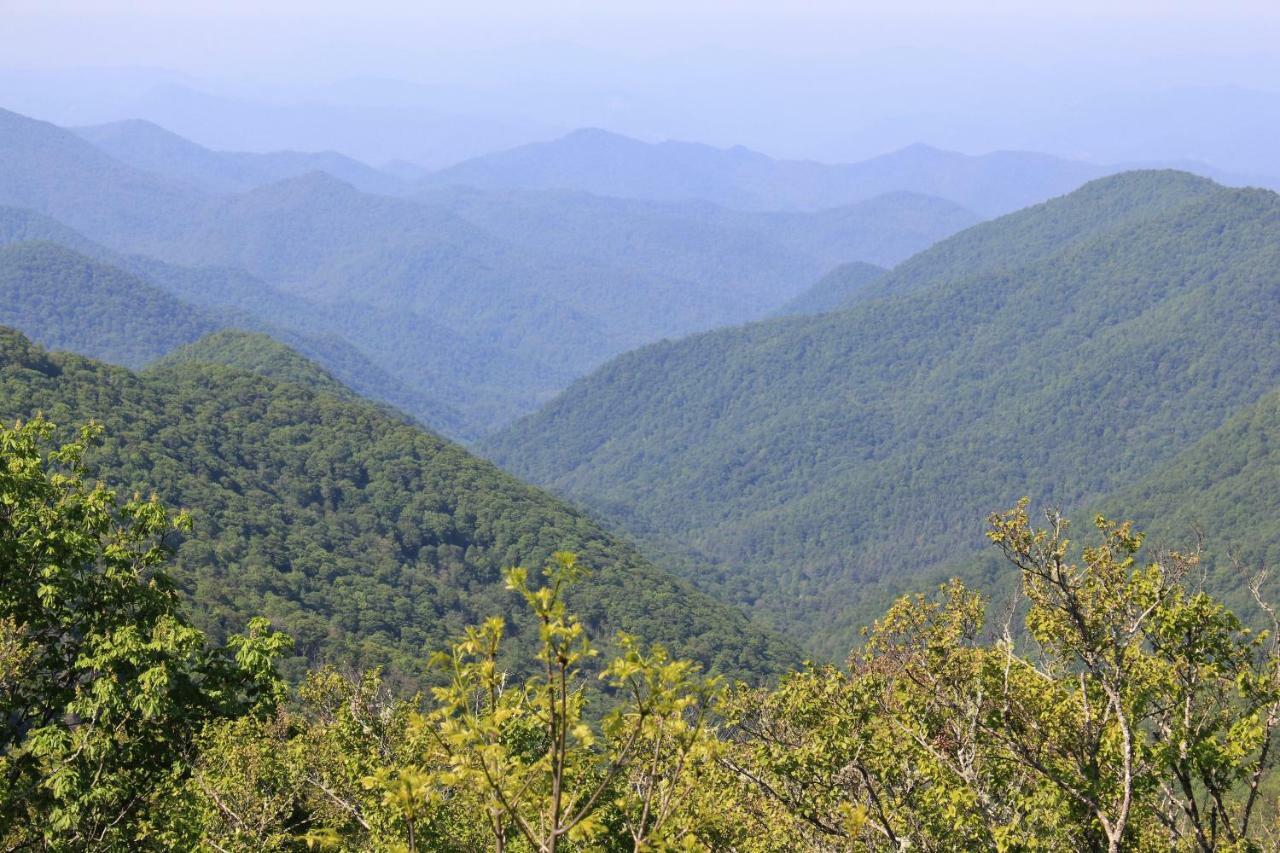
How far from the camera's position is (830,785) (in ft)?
61.4

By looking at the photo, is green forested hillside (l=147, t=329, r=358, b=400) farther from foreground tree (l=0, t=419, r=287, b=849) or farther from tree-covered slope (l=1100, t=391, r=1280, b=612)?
foreground tree (l=0, t=419, r=287, b=849)

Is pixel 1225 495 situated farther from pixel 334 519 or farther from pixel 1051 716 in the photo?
pixel 1051 716

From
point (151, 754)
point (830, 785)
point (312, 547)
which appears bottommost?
point (312, 547)

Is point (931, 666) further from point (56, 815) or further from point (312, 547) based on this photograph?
point (312, 547)

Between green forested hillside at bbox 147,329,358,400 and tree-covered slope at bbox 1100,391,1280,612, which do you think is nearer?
tree-covered slope at bbox 1100,391,1280,612

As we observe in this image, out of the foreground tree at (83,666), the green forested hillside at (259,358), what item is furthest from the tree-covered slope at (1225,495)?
the foreground tree at (83,666)

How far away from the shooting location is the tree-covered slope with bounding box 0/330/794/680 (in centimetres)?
8925

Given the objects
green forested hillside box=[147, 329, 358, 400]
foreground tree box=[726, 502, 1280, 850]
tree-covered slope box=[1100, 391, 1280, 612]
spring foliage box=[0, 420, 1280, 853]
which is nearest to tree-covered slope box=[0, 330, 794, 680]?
green forested hillside box=[147, 329, 358, 400]

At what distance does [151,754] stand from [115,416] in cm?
8588

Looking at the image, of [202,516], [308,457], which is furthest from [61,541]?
[308,457]

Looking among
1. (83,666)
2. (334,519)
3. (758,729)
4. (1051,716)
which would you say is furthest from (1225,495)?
(83,666)

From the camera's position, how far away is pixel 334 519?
11550 centimetres

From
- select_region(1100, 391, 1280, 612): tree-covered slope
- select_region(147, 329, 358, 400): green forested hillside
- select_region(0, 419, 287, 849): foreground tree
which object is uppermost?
select_region(0, 419, 287, 849): foreground tree

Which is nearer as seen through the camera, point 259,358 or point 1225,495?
point 259,358
